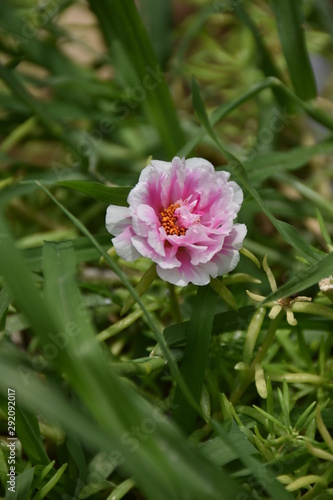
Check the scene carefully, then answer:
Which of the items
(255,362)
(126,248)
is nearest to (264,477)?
(255,362)

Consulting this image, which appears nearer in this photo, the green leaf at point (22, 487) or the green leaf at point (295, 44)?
the green leaf at point (22, 487)

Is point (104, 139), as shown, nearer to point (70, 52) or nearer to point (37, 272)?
point (70, 52)

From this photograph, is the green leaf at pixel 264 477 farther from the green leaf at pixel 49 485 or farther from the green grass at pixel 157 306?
the green leaf at pixel 49 485

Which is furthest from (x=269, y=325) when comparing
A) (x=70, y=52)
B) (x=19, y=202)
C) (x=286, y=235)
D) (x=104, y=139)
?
(x=70, y=52)

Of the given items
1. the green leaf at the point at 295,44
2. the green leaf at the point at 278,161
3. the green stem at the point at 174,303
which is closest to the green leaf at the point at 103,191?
the green stem at the point at 174,303

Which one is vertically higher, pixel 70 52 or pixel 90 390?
pixel 90 390

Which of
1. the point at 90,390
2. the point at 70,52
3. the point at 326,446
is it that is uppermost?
the point at 90,390

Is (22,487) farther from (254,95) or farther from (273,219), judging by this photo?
(254,95)

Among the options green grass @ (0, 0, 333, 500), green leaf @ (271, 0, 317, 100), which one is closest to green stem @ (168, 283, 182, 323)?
green grass @ (0, 0, 333, 500)
